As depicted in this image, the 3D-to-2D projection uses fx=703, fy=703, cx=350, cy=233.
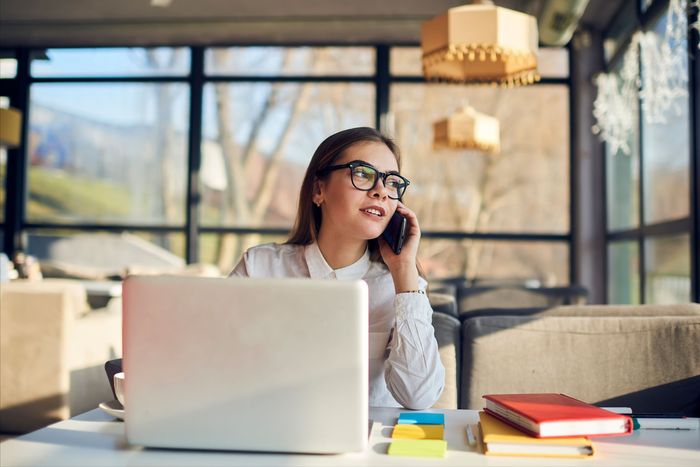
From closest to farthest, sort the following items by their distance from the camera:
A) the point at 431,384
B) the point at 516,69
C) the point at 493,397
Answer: the point at 493,397, the point at 431,384, the point at 516,69

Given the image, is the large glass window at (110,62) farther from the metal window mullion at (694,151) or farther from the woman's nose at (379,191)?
the woman's nose at (379,191)

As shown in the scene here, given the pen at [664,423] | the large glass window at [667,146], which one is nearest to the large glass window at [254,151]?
the large glass window at [667,146]


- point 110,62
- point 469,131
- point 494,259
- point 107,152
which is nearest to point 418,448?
point 469,131

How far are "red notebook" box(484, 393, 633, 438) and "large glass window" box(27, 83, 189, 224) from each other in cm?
654

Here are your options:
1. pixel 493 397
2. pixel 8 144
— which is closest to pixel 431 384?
pixel 493 397

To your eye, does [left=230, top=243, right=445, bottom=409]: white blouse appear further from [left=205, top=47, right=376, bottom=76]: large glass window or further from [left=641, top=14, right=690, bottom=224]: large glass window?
[left=205, top=47, right=376, bottom=76]: large glass window

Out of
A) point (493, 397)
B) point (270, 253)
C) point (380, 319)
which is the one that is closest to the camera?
point (493, 397)

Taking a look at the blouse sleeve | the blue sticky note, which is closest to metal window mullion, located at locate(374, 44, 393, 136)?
the blouse sleeve

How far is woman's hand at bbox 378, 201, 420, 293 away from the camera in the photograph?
164 centimetres

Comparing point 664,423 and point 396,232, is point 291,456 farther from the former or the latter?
point 396,232

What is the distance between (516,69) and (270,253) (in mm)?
2380

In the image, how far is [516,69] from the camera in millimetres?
3797

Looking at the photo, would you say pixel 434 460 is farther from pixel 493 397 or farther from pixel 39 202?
pixel 39 202

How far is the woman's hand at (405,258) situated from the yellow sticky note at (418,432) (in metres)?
0.55
